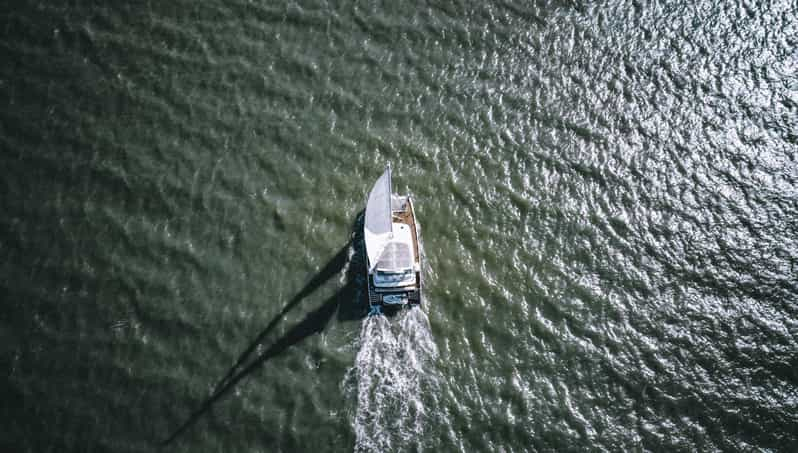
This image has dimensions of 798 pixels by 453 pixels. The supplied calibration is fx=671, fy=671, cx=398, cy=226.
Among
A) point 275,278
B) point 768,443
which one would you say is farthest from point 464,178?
point 768,443

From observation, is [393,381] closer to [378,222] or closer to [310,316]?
[310,316]

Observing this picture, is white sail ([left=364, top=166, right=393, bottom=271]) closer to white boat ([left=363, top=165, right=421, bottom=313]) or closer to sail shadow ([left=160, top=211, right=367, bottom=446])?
white boat ([left=363, top=165, right=421, bottom=313])

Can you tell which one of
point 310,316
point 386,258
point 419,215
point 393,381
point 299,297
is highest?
point 419,215

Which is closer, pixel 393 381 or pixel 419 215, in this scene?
pixel 393 381

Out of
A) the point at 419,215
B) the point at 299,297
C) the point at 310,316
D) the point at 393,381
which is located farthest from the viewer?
the point at 419,215

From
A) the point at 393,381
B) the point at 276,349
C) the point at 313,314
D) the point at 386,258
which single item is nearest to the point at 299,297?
the point at 313,314

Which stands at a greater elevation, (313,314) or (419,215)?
(419,215)

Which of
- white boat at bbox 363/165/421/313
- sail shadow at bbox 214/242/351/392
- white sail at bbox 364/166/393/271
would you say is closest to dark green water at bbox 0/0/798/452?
sail shadow at bbox 214/242/351/392
